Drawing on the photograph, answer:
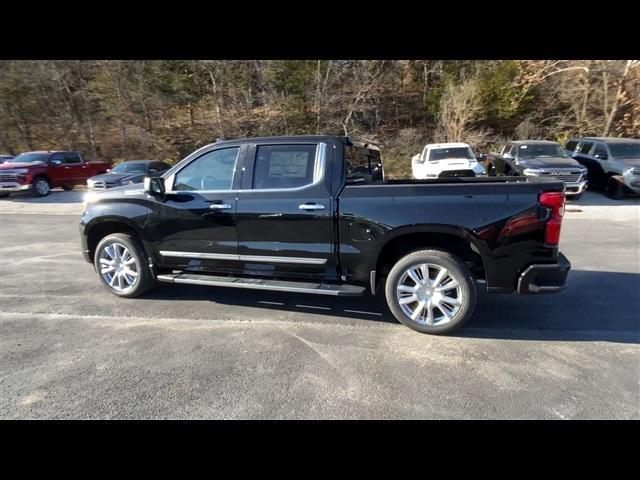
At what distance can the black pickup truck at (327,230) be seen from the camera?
3.34m

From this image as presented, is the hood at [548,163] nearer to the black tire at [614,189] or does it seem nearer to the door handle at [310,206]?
the black tire at [614,189]

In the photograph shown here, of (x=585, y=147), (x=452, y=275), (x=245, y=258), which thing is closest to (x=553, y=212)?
(x=452, y=275)

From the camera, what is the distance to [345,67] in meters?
19.2

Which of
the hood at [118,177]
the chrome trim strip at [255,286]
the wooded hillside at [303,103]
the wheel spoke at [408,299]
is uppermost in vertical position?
the wooded hillside at [303,103]

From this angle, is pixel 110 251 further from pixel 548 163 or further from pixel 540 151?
pixel 540 151

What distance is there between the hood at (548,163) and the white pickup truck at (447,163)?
128cm

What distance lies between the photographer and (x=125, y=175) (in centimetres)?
1289

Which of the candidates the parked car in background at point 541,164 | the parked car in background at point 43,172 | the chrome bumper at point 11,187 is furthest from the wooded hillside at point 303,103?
the chrome bumper at point 11,187

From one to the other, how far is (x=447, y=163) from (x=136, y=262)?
1043cm

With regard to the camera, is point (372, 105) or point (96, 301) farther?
point (372, 105)
